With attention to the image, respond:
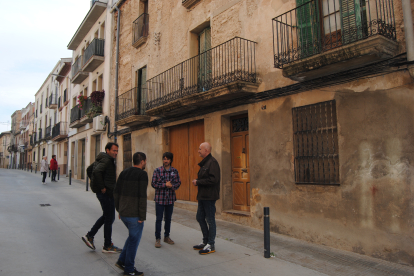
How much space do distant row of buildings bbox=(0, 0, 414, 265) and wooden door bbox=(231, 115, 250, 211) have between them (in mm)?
35

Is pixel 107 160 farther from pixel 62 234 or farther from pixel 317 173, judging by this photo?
pixel 317 173

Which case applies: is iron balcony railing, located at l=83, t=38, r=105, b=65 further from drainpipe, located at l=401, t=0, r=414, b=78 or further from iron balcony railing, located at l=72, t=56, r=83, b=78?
drainpipe, located at l=401, t=0, r=414, b=78

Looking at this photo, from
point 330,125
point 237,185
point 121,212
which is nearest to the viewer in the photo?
point 121,212

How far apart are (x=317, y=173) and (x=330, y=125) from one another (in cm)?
97

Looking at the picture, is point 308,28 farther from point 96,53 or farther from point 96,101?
point 96,53

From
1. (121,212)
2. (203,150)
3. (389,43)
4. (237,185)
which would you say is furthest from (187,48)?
(121,212)

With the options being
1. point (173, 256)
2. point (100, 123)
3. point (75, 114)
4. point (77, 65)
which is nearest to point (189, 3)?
point (173, 256)

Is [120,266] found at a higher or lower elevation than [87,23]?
lower

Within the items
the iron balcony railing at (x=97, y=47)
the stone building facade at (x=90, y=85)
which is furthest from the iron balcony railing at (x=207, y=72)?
the iron balcony railing at (x=97, y=47)

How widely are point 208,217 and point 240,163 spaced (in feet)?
10.9

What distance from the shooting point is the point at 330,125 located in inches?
229

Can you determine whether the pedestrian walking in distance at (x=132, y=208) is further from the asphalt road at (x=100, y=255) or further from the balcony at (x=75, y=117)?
the balcony at (x=75, y=117)

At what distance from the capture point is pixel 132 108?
1297 cm

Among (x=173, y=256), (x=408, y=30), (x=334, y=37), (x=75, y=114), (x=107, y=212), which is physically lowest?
(x=173, y=256)
